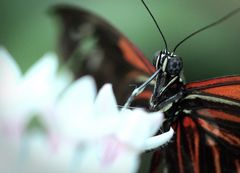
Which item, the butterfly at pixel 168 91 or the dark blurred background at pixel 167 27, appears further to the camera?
the dark blurred background at pixel 167 27

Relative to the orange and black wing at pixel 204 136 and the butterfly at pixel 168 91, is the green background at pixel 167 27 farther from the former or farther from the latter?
the orange and black wing at pixel 204 136

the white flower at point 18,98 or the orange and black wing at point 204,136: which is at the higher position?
the white flower at point 18,98

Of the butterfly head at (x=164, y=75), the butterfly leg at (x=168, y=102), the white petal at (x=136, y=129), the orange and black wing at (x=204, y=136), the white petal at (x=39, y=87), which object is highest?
the white petal at (x=39, y=87)

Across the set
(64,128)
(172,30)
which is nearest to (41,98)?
(64,128)

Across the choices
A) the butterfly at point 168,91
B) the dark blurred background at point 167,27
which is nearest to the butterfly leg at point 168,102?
the butterfly at point 168,91

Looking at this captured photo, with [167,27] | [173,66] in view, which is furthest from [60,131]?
[167,27]

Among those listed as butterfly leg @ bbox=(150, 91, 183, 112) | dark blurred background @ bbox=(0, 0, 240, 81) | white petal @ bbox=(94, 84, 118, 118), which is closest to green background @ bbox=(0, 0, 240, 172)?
dark blurred background @ bbox=(0, 0, 240, 81)

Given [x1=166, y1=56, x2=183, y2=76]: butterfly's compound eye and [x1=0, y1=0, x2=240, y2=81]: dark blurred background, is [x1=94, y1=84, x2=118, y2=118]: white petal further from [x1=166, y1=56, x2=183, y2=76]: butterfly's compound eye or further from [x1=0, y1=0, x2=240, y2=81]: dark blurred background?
[x1=0, y1=0, x2=240, y2=81]: dark blurred background

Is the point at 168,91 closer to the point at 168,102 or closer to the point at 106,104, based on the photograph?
the point at 168,102

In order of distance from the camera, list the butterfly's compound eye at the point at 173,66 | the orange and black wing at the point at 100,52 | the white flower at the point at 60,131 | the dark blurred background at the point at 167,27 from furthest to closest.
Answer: the dark blurred background at the point at 167,27
the orange and black wing at the point at 100,52
the butterfly's compound eye at the point at 173,66
the white flower at the point at 60,131
